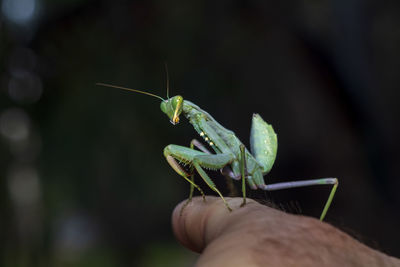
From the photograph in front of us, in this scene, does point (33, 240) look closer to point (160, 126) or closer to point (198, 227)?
point (160, 126)

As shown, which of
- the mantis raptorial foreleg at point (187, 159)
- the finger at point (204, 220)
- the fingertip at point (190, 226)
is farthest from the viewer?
the mantis raptorial foreleg at point (187, 159)

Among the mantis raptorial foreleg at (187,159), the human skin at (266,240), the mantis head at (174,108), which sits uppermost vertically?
the mantis head at (174,108)

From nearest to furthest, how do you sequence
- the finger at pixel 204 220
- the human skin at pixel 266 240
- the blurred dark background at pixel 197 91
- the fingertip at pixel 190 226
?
the human skin at pixel 266 240 → the finger at pixel 204 220 → the fingertip at pixel 190 226 → the blurred dark background at pixel 197 91

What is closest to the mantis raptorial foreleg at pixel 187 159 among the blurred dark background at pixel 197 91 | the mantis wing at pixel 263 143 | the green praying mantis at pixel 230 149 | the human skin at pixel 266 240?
the green praying mantis at pixel 230 149

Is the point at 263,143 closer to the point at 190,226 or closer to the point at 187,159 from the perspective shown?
the point at 187,159

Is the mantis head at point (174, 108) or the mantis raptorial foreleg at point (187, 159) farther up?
the mantis head at point (174, 108)

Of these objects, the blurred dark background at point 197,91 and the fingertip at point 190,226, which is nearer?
the fingertip at point 190,226

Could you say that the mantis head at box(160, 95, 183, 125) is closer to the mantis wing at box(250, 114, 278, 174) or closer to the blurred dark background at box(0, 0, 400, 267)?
the mantis wing at box(250, 114, 278, 174)

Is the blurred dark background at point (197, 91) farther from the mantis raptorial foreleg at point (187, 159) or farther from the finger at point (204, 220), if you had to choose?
the finger at point (204, 220)
